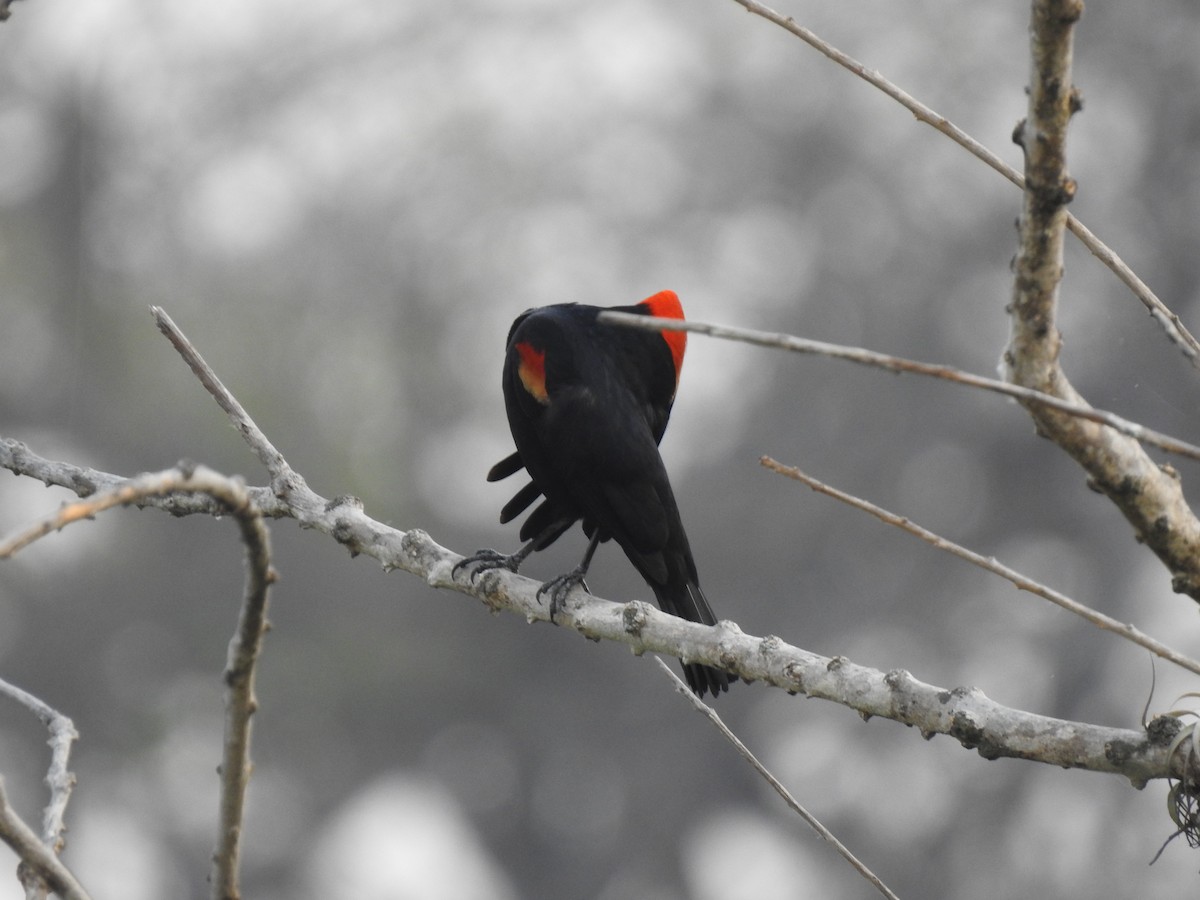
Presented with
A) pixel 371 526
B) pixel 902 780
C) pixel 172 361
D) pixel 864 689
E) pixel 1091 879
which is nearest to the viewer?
pixel 864 689

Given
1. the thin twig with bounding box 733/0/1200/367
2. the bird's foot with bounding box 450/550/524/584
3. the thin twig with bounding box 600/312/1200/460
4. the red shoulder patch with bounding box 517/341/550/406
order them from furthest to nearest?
the red shoulder patch with bounding box 517/341/550/406, the bird's foot with bounding box 450/550/524/584, the thin twig with bounding box 733/0/1200/367, the thin twig with bounding box 600/312/1200/460

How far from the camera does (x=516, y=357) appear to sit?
3863mm

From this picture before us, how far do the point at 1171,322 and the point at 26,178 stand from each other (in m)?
20.5

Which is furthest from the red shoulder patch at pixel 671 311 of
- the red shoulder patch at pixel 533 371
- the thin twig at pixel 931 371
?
the thin twig at pixel 931 371

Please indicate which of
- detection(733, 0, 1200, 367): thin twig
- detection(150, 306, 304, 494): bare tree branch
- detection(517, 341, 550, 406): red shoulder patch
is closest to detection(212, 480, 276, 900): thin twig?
detection(733, 0, 1200, 367): thin twig

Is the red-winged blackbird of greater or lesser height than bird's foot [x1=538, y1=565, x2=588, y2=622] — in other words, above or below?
above

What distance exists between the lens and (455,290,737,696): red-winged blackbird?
141 inches

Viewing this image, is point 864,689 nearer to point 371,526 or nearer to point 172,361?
point 371,526

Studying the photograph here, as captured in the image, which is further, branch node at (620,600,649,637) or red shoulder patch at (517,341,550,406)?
red shoulder patch at (517,341,550,406)

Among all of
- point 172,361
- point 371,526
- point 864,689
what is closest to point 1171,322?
point 864,689

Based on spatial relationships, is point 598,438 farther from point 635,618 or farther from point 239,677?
point 239,677

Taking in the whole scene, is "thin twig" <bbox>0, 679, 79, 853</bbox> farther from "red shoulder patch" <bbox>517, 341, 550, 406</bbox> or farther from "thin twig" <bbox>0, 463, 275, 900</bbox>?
"red shoulder patch" <bbox>517, 341, 550, 406</bbox>

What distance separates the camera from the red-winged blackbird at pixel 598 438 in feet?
11.8

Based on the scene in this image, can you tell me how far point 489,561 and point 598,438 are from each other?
43cm
